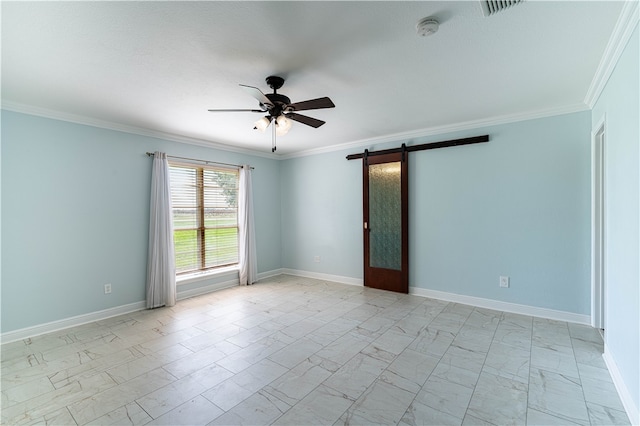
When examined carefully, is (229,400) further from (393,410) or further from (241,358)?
(393,410)

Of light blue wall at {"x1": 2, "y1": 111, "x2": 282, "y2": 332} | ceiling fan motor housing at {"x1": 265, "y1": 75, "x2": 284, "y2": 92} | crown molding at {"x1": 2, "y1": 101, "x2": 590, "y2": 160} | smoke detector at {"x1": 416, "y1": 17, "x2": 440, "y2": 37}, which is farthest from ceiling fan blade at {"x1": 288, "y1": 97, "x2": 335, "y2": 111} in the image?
light blue wall at {"x1": 2, "y1": 111, "x2": 282, "y2": 332}

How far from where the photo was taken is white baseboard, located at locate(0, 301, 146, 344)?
3.08 meters

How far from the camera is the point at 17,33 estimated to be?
1884 millimetres

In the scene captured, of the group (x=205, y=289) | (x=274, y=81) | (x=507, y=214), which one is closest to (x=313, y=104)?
(x=274, y=81)

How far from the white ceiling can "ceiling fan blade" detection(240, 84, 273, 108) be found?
264 millimetres

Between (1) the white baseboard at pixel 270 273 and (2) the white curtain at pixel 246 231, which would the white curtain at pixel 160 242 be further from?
(1) the white baseboard at pixel 270 273

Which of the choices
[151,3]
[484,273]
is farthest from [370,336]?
[151,3]

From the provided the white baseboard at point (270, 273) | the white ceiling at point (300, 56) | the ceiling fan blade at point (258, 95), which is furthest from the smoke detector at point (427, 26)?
the white baseboard at point (270, 273)

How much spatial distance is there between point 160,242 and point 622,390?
5.02m

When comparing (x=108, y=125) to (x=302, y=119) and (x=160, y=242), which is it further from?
(x=302, y=119)

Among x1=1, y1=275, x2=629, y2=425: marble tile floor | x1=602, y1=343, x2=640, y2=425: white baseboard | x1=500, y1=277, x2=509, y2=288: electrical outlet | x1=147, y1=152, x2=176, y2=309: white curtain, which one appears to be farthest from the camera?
x1=147, y1=152, x2=176, y2=309: white curtain

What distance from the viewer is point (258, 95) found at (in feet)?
7.52

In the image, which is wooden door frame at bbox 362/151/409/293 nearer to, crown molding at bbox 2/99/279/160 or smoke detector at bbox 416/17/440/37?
crown molding at bbox 2/99/279/160

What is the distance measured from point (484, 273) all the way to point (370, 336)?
1978 mm
